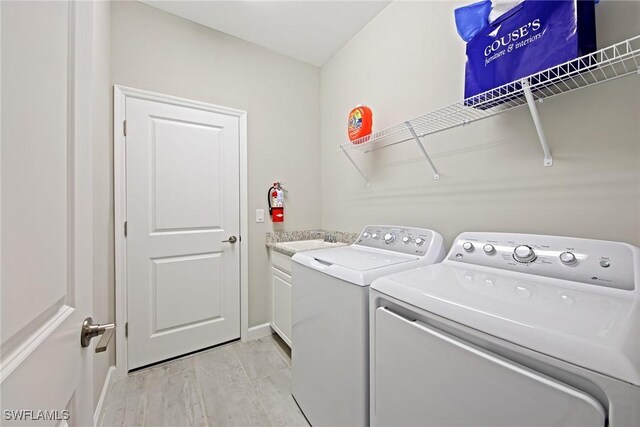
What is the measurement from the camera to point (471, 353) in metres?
0.69

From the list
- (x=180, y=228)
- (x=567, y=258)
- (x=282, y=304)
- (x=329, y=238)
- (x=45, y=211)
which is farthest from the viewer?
(x=329, y=238)

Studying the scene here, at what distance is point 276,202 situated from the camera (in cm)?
242

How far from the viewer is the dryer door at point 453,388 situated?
0.55 meters

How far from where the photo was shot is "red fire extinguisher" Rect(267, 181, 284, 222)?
7.93 feet

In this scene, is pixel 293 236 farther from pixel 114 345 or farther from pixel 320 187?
pixel 114 345

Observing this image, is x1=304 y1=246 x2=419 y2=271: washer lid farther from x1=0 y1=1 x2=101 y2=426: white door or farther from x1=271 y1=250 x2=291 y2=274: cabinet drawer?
x1=0 y1=1 x2=101 y2=426: white door

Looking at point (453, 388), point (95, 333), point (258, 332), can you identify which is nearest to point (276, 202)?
point (258, 332)

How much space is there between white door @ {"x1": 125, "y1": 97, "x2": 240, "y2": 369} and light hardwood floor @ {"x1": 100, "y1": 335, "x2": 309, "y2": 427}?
174 mm

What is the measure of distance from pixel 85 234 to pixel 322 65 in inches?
109

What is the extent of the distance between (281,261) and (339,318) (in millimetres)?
1106

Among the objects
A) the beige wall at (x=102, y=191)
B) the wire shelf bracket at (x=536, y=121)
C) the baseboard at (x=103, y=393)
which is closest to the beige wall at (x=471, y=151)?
the wire shelf bracket at (x=536, y=121)

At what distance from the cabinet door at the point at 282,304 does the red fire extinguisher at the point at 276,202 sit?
501 mm

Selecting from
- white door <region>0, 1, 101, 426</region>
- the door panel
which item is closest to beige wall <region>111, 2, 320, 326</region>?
the door panel

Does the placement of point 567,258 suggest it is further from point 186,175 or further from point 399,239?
point 186,175
